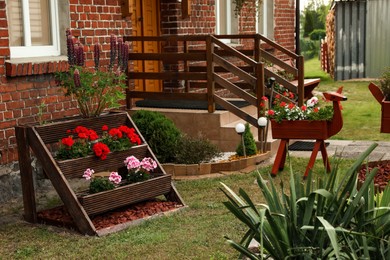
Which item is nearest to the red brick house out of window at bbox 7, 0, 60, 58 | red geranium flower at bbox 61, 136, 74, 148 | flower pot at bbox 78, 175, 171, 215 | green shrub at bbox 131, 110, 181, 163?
window at bbox 7, 0, 60, 58

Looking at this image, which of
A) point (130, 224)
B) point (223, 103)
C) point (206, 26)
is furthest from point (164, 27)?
point (130, 224)

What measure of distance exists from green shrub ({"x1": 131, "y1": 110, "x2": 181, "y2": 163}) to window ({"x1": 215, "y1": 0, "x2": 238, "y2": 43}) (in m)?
4.74

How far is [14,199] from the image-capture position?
6.68 meters

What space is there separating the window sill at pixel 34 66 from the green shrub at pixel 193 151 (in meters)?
1.69

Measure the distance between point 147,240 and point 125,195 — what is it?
32.0 inches

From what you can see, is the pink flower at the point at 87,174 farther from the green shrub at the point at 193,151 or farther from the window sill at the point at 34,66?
the green shrub at the point at 193,151

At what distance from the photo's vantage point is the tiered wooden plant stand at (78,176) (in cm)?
549

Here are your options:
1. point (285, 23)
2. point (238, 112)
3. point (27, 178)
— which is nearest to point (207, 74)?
point (238, 112)

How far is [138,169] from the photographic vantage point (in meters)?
6.10

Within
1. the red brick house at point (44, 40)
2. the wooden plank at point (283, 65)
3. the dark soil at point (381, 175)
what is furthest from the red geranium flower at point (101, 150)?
the wooden plank at point (283, 65)

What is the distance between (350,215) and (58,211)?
348 cm

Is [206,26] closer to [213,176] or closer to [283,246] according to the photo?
[213,176]

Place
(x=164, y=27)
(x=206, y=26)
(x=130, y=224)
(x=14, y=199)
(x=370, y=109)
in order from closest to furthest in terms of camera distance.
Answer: (x=130, y=224) → (x=14, y=199) → (x=164, y=27) → (x=206, y=26) → (x=370, y=109)

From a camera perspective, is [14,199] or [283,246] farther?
[14,199]
